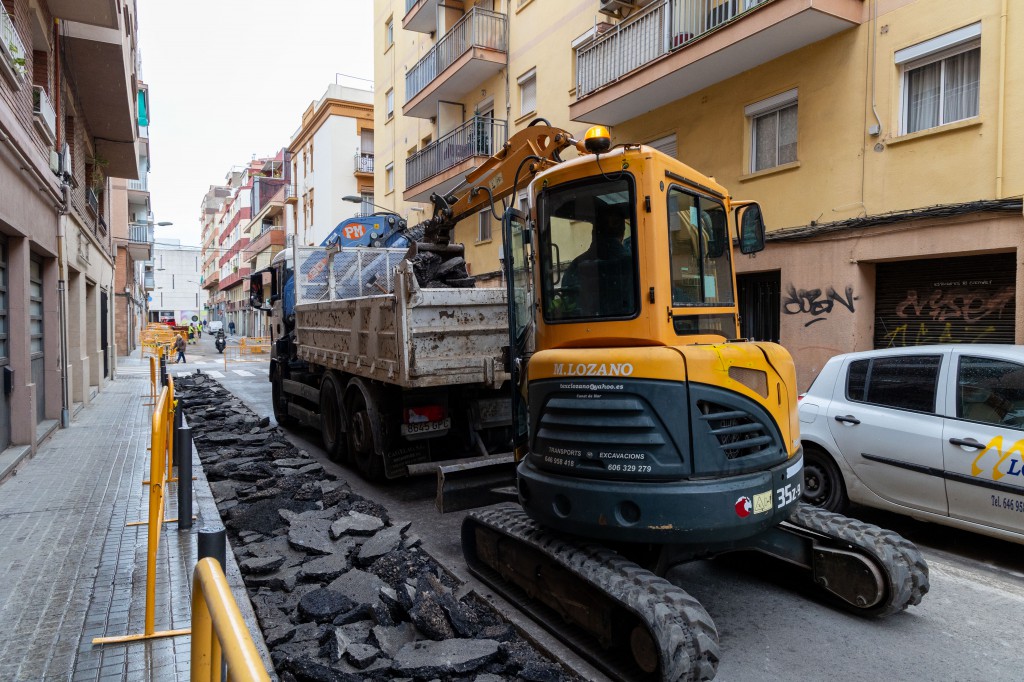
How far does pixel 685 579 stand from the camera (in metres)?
4.93

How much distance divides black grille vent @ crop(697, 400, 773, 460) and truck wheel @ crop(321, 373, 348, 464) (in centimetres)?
569

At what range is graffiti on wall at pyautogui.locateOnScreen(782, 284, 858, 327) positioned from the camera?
9812mm

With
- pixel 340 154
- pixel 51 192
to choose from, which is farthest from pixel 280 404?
pixel 340 154

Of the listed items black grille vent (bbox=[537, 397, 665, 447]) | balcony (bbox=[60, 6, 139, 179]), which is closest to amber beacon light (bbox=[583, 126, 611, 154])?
black grille vent (bbox=[537, 397, 665, 447])

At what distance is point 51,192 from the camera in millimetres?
9867

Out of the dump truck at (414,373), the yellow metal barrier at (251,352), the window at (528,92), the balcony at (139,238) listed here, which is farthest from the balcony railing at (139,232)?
the dump truck at (414,373)

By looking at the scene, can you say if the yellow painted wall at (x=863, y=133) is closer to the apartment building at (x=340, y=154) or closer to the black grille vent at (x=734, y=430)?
the black grille vent at (x=734, y=430)

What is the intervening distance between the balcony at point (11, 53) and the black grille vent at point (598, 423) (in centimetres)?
725

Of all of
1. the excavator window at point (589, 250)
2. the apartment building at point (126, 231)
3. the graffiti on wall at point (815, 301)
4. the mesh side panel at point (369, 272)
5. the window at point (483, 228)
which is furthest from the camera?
the apartment building at point (126, 231)

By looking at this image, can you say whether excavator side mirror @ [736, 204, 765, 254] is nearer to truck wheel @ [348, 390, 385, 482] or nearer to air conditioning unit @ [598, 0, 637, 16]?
truck wheel @ [348, 390, 385, 482]

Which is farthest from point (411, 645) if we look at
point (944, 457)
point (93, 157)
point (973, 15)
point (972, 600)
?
point (93, 157)

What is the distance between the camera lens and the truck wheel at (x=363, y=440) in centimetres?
756

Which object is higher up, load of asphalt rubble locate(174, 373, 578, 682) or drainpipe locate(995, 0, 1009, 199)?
drainpipe locate(995, 0, 1009, 199)

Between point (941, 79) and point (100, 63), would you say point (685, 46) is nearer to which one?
point (941, 79)
